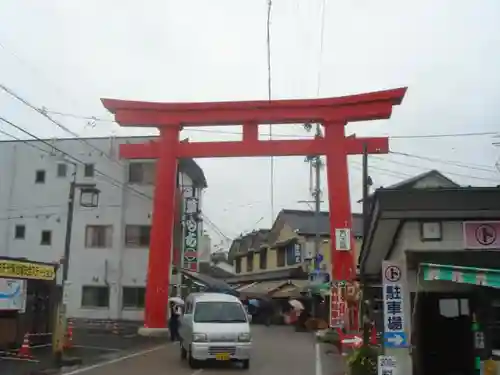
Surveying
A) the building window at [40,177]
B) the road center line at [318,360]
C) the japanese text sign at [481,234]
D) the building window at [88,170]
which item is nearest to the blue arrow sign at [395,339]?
the japanese text sign at [481,234]

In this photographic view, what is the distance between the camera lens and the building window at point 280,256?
4778 centimetres

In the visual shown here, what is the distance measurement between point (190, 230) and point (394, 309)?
958 inches

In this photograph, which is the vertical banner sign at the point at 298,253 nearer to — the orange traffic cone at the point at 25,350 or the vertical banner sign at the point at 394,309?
the orange traffic cone at the point at 25,350

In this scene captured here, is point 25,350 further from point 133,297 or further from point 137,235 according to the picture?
point 137,235

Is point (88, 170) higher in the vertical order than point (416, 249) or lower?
higher

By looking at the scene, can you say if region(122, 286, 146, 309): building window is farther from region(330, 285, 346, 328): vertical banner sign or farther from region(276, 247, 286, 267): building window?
region(276, 247, 286, 267): building window

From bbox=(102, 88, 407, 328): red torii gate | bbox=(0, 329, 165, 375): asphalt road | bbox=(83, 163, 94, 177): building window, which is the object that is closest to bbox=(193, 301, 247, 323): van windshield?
bbox=(0, 329, 165, 375): asphalt road

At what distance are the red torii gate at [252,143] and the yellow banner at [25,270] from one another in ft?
22.1

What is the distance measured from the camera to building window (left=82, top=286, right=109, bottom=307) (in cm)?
3419

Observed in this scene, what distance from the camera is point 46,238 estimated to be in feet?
117

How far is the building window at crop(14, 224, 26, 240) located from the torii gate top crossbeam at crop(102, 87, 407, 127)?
14014mm

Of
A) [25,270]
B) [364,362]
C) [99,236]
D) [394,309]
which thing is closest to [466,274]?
[394,309]

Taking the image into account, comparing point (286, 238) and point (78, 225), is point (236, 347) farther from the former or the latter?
point (286, 238)

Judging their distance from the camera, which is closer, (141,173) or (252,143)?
(252,143)
